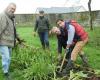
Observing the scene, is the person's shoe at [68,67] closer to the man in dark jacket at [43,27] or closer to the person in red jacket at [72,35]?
the person in red jacket at [72,35]

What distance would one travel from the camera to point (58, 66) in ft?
31.4

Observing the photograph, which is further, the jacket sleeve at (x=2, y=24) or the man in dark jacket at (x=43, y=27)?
the man in dark jacket at (x=43, y=27)

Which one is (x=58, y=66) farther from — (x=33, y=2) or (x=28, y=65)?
(x=33, y=2)

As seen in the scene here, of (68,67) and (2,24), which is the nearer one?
(2,24)

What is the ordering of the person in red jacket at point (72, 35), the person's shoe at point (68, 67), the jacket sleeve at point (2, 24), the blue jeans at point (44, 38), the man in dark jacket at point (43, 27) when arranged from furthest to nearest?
the man in dark jacket at point (43, 27) < the blue jeans at point (44, 38) < the person in red jacket at point (72, 35) < the person's shoe at point (68, 67) < the jacket sleeve at point (2, 24)

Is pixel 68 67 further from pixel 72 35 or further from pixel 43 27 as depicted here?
pixel 43 27

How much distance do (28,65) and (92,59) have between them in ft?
10.2

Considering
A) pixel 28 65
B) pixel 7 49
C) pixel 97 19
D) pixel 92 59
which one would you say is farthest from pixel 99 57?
pixel 97 19

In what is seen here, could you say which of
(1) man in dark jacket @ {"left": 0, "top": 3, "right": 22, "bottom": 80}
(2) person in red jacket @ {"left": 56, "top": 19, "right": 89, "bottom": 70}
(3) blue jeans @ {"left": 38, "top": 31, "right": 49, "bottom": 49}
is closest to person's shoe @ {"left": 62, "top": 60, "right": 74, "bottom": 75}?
(2) person in red jacket @ {"left": 56, "top": 19, "right": 89, "bottom": 70}

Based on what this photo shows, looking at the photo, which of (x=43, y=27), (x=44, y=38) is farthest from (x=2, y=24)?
(x=44, y=38)

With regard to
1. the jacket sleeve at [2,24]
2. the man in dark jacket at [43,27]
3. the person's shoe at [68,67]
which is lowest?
the person's shoe at [68,67]

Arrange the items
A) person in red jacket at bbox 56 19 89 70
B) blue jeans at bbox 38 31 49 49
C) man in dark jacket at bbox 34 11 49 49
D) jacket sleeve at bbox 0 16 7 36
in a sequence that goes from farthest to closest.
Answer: man in dark jacket at bbox 34 11 49 49, blue jeans at bbox 38 31 49 49, person in red jacket at bbox 56 19 89 70, jacket sleeve at bbox 0 16 7 36

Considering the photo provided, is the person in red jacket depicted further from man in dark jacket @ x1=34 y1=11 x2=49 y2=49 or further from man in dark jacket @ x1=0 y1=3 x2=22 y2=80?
man in dark jacket @ x1=34 y1=11 x2=49 y2=49

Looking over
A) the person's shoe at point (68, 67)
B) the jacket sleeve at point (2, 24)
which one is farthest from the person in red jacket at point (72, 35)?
the jacket sleeve at point (2, 24)
